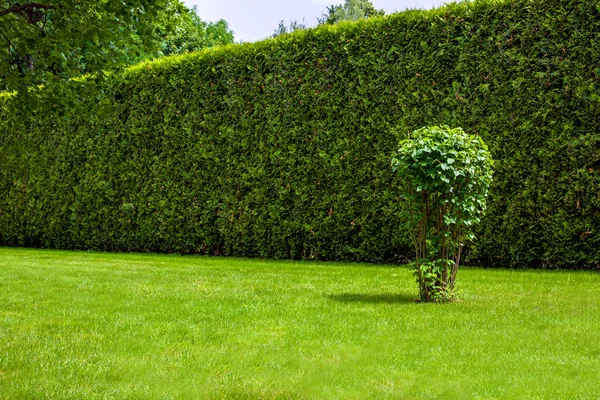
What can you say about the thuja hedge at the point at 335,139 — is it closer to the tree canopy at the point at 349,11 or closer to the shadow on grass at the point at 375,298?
the shadow on grass at the point at 375,298

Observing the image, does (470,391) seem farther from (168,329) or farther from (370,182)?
(370,182)

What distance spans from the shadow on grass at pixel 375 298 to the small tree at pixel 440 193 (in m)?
0.28

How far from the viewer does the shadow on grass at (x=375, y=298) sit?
6.64 m

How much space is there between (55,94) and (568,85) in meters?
7.57

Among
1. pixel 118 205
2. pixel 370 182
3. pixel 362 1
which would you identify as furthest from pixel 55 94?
pixel 362 1

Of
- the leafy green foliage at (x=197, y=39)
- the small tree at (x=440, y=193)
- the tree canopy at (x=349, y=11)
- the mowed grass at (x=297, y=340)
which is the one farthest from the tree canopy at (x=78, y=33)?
the tree canopy at (x=349, y=11)

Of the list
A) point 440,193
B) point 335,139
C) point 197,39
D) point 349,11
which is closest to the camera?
point 440,193

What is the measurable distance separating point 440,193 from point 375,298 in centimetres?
137

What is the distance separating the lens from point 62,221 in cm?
1680

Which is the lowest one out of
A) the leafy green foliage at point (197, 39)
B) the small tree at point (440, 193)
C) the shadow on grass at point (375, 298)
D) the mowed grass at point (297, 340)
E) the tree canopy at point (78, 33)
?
the mowed grass at point (297, 340)

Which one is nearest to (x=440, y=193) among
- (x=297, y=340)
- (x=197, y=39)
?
(x=297, y=340)

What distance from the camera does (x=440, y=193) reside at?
21.4ft

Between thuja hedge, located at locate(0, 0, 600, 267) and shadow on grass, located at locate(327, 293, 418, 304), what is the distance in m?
0.95

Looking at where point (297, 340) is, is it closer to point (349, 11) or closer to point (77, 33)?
point (77, 33)
